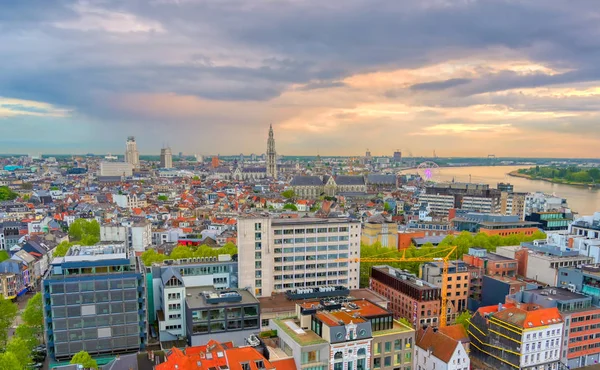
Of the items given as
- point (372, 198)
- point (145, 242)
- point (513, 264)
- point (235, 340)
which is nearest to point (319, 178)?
point (372, 198)

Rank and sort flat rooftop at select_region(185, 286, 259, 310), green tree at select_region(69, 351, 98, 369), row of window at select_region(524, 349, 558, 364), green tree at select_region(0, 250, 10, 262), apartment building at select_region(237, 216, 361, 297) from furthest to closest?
green tree at select_region(0, 250, 10, 262) < apartment building at select_region(237, 216, 361, 297) < flat rooftop at select_region(185, 286, 259, 310) < row of window at select_region(524, 349, 558, 364) < green tree at select_region(69, 351, 98, 369)

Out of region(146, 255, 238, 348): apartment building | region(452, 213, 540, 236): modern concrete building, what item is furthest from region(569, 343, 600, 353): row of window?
region(452, 213, 540, 236): modern concrete building

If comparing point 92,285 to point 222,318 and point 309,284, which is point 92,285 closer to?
point 222,318

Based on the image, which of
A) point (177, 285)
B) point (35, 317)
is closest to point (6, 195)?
point (35, 317)

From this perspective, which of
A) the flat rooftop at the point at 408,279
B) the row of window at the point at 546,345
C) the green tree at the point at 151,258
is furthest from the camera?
the green tree at the point at 151,258

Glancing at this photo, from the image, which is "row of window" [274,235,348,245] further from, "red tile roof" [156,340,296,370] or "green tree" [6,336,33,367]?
"green tree" [6,336,33,367]

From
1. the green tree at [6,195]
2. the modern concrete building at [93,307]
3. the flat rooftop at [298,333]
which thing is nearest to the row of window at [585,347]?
the flat rooftop at [298,333]

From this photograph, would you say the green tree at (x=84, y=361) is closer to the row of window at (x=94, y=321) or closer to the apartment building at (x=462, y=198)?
the row of window at (x=94, y=321)
